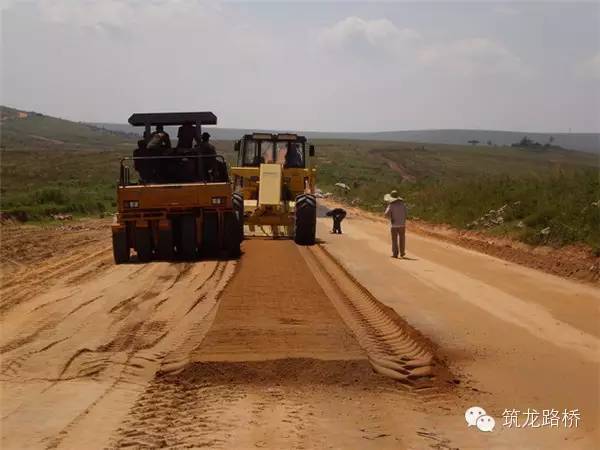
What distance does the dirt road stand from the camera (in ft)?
19.4

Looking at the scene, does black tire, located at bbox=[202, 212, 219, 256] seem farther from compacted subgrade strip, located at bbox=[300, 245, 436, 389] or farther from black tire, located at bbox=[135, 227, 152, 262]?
compacted subgrade strip, located at bbox=[300, 245, 436, 389]

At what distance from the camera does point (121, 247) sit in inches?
634

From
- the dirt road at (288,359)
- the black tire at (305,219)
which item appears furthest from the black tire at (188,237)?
the black tire at (305,219)

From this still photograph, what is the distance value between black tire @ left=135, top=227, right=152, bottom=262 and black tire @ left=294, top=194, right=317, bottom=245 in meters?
4.67

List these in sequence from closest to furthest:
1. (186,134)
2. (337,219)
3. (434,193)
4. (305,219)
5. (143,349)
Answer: (143,349), (186,134), (305,219), (337,219), (434,193)

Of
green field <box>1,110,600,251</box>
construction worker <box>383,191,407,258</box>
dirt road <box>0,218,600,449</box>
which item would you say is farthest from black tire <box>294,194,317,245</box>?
green field <box>1,110,600,251</box>

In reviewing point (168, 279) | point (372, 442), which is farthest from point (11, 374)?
point (168, 279)

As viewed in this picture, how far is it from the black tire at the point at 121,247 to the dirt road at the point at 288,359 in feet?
5.48

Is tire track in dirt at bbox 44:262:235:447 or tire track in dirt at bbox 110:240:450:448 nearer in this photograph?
tire track in dirt at bbox 110:240:450:448

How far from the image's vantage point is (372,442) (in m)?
5.65

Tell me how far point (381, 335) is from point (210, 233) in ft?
26.0

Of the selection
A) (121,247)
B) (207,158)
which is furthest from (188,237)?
(207,158)

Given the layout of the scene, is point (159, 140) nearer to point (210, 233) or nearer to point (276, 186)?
point (210, 233)

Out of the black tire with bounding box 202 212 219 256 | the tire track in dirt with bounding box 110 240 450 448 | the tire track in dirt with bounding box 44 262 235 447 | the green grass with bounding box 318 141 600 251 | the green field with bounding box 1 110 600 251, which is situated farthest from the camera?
the green field with bounding box 1 110 600 251
